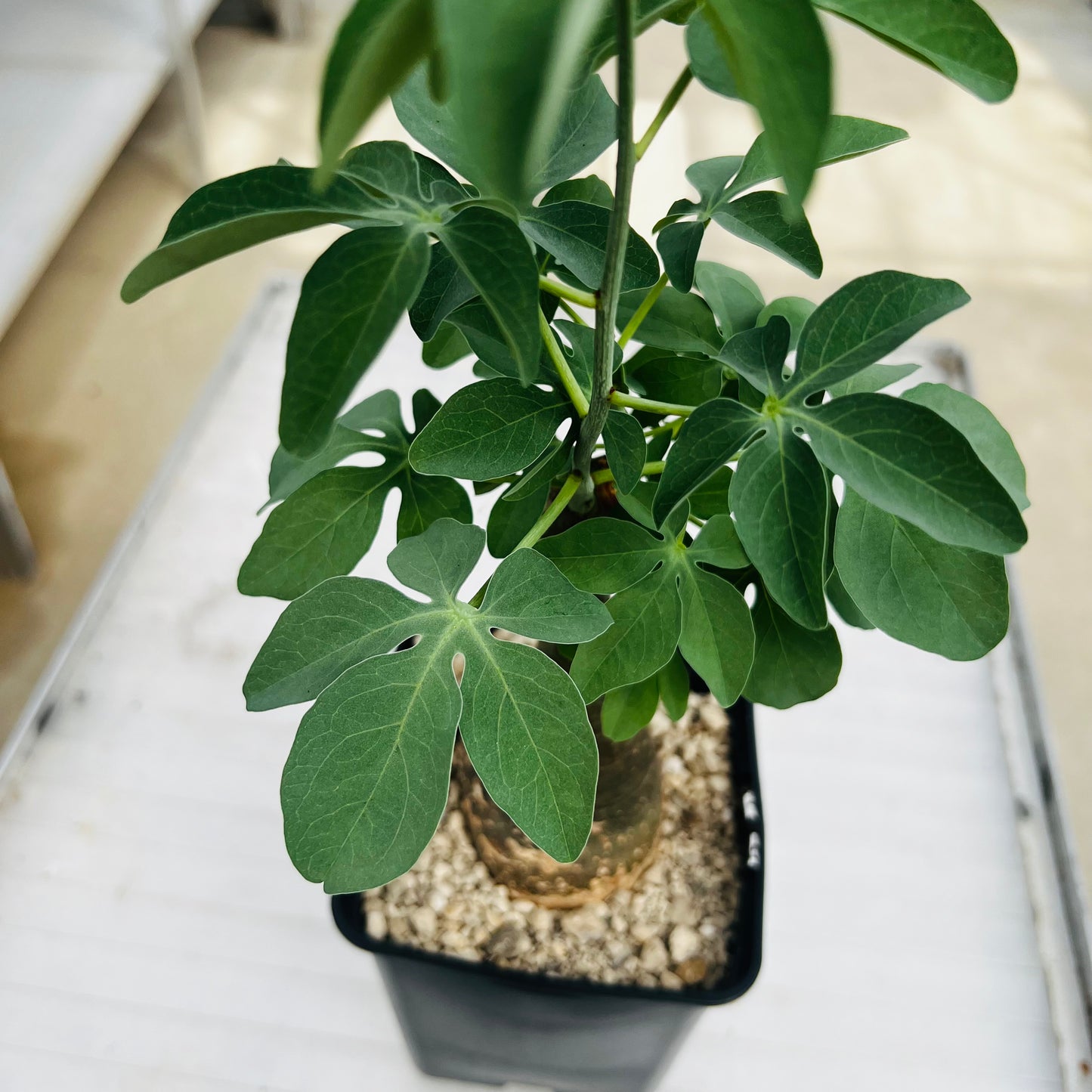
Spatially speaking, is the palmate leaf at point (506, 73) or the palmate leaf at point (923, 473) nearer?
the palmate leaf at point (506, 73)

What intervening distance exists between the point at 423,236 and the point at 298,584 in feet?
0.88

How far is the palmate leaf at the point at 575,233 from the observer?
0.42 m

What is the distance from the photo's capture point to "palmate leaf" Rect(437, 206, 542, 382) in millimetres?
312

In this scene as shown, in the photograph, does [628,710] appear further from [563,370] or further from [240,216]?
[240,216]

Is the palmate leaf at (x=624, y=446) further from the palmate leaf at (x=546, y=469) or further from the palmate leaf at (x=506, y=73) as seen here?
the palmate leaf at (x=506, y=73)

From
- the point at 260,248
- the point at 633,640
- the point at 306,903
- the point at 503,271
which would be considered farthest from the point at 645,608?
the point at 260,248

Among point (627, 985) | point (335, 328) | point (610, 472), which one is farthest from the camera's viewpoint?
point (627, 985)

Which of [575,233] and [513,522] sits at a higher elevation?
[575,233]

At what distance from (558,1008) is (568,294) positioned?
484 millimetres

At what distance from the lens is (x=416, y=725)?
1.45ft

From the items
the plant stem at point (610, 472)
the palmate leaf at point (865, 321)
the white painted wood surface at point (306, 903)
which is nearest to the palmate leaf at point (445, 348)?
the plant stem at point (610, 472)

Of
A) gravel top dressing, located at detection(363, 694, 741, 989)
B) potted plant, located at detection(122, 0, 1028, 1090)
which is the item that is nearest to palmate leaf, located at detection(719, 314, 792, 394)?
potted plant, located at detection(122, 0, 1028, 1090)

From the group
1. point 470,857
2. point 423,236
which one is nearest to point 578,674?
point 423,236

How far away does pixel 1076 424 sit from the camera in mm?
1782
